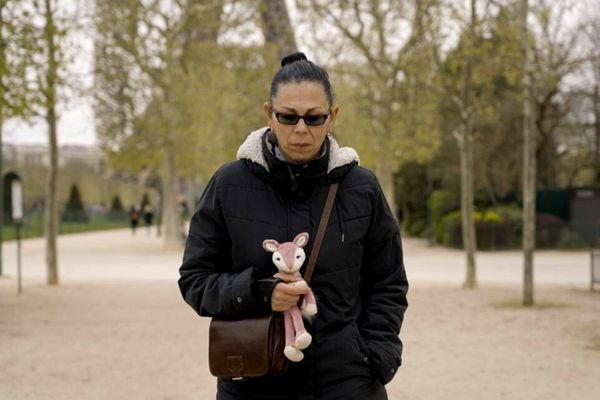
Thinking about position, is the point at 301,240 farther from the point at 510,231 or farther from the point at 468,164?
the point at 510,231

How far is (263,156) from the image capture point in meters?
2.79

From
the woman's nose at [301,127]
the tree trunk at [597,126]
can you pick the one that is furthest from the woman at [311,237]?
the tree trunk at [597,126]

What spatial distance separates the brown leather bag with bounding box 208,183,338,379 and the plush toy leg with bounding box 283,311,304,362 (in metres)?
0.03

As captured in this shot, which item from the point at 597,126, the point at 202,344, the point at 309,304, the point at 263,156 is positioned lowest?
the point at 202,344

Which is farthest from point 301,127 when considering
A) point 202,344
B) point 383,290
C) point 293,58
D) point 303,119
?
point 202,344

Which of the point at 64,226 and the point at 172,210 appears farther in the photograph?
the point at 64,226

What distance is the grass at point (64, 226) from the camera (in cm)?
4541

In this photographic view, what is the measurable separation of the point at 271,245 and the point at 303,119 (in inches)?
16.3

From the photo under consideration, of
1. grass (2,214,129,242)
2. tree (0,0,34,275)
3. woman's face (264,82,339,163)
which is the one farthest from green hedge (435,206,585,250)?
woman's face (264,82,339,163)

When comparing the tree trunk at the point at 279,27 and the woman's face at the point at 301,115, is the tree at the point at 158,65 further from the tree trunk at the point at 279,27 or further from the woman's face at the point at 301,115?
the woman's face at the point at 301,115

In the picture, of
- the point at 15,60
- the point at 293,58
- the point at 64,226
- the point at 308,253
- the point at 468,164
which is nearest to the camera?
the point at 308,253

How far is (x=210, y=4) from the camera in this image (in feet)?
91.7

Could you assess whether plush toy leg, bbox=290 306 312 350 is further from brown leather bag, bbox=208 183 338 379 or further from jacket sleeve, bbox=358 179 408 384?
jacket sleeve, bbox=358 179 408 384

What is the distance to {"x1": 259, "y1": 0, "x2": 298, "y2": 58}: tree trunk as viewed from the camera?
19.2 metres
